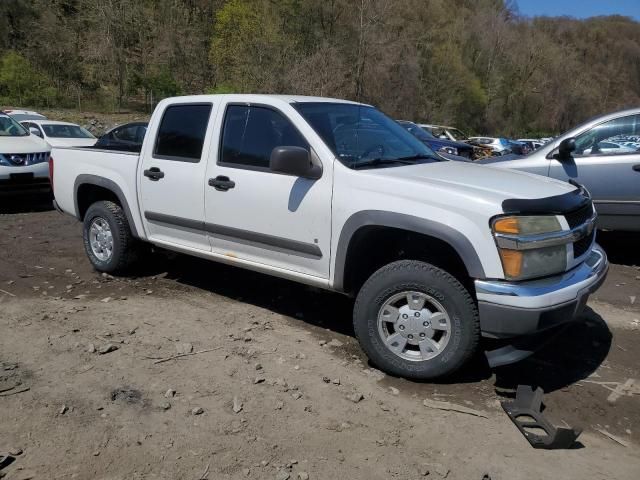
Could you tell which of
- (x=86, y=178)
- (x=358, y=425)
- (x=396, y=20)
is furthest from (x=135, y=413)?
(x=396, y=20)

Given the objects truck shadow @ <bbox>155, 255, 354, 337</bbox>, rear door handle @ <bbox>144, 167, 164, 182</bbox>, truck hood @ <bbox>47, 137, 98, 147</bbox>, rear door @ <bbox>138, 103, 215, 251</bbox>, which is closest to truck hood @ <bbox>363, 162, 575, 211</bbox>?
truck shadow @ <bbox>155, 255, 354, 337</bbox>

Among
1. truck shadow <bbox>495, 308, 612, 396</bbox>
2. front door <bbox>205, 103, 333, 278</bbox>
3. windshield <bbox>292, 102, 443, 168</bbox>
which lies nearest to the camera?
truck shadow <bbox>495, 308, 612, 396</bbox>

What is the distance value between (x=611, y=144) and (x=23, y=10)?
4149 centimetres

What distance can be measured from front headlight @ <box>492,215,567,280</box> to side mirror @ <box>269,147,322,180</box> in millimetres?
1312

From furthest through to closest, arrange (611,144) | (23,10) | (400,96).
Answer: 1. (400,96)
2. (23,10)
3. (611,144)

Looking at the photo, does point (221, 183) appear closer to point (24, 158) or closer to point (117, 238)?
point (117, 238)

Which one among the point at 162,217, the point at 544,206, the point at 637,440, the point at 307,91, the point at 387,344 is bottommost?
the point at 637,440

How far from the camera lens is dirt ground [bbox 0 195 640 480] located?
2865mm

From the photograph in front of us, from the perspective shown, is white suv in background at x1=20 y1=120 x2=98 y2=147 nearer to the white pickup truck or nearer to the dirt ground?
the dirt ground

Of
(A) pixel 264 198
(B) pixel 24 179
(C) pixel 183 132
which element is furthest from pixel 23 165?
(A) pixel 264 198

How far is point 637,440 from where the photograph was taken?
315cm

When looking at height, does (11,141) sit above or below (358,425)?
above

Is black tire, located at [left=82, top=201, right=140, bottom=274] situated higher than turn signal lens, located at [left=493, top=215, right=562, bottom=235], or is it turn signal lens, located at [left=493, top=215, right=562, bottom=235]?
turn signal lens, located at [left=493, top=215, right=562, bottom=235]

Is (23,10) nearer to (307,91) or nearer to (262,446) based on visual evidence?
(307,91)
